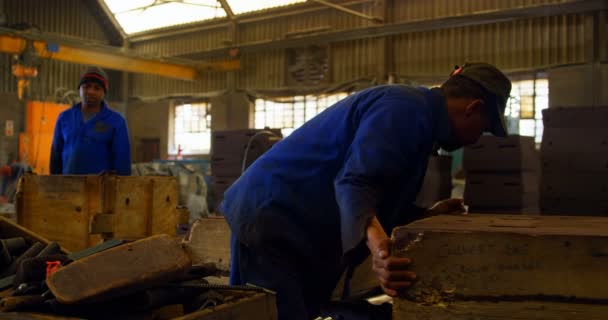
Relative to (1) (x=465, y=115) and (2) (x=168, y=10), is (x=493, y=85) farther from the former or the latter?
(2) (x=168, y=10)

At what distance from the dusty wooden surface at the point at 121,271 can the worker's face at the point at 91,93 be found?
3.12 metres

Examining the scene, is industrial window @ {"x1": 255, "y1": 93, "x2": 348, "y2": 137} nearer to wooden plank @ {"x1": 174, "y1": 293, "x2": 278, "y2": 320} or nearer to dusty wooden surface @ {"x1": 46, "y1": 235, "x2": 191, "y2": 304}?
wooden plank @ {"x1": 174, "y1": 293, "x2": 278, "y2": 320}

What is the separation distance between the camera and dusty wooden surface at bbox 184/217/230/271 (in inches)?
124

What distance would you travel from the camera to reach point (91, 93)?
4598mm

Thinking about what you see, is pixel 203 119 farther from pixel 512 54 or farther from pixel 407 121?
pixel 407 121

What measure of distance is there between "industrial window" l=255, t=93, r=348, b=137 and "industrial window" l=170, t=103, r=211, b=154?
162cm

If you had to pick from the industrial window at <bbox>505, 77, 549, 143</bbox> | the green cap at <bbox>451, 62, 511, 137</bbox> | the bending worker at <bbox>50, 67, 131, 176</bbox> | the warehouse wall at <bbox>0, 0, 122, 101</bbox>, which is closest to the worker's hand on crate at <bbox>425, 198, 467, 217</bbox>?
the green cap at <bbox>451, 62, 511, 137</bbox>

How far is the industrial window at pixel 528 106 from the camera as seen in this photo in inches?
463

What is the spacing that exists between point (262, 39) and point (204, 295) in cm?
1421

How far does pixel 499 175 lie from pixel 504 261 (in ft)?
15.4

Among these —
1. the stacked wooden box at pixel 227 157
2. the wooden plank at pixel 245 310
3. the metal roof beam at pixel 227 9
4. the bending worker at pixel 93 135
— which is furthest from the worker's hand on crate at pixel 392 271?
the metal roof beam at pixel 227 9

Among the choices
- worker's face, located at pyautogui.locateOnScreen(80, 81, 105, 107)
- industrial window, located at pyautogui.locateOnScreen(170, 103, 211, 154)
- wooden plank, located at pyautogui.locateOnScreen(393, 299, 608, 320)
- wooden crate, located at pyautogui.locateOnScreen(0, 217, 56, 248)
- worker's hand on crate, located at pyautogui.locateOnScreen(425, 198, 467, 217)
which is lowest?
wooden plank, located at pyautogui.locateOnScreen(393, 299, 608, 320)

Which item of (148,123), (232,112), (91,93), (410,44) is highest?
(410,44)

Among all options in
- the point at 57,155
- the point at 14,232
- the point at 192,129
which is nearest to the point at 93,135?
the point at 57,155
